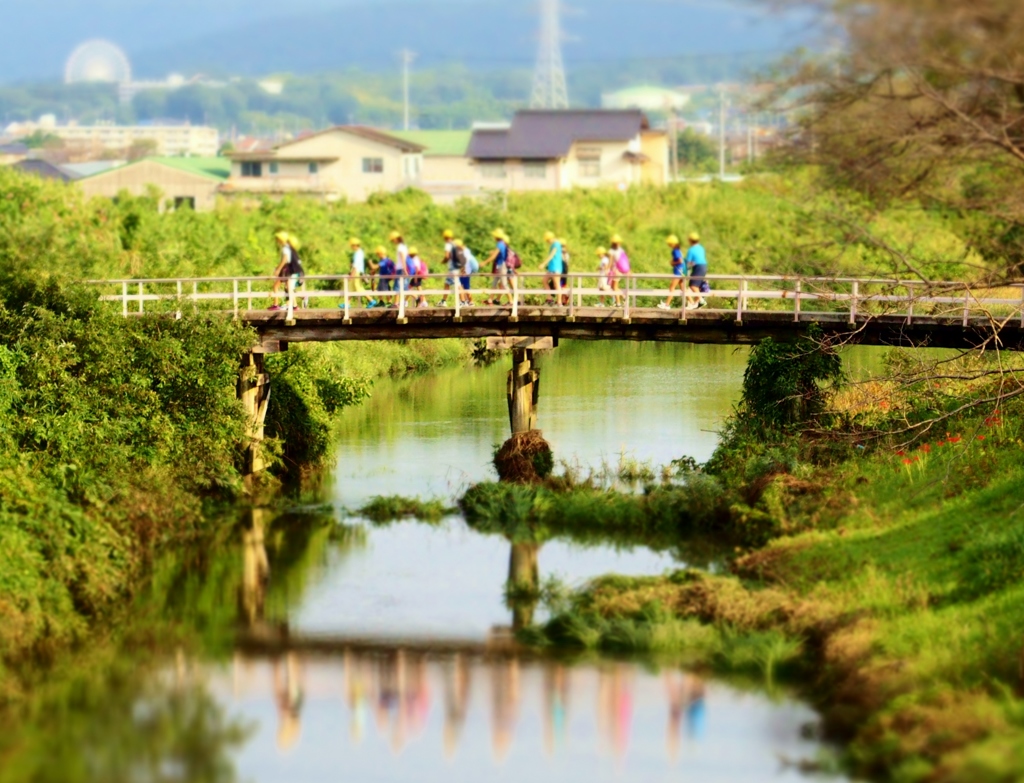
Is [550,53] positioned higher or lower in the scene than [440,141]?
higher

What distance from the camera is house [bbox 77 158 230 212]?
110656 millimetres

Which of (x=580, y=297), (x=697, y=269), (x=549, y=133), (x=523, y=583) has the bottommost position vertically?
(x=523, y=583)

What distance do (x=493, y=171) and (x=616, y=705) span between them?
92586 mm

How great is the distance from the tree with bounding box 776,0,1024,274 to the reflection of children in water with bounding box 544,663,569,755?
7099 millimetres

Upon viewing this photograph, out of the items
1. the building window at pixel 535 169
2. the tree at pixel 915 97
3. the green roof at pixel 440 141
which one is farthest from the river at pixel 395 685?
the green roof at pixel 440 141

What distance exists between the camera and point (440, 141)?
413 ft

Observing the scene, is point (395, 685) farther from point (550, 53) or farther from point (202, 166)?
point (550, 53)

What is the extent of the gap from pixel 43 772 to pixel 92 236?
46.9 m

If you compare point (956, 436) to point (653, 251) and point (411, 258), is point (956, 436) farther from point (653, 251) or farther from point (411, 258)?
point (653, 251)

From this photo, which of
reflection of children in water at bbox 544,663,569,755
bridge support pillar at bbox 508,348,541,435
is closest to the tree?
reflection of children in water at bbox 544,663,569,755

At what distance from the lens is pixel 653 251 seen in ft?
238

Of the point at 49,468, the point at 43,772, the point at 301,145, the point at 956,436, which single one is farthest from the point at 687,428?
the point at 301,145

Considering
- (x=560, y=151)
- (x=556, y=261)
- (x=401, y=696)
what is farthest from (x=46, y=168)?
(x=401, y=696)

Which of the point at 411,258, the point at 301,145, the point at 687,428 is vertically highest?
the point at 301,145
